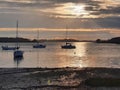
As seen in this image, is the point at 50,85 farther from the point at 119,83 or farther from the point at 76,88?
the point at 119,83

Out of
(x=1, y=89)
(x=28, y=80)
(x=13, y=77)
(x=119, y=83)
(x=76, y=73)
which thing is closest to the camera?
(x=1, y=89)

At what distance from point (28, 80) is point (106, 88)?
10751 millimetres

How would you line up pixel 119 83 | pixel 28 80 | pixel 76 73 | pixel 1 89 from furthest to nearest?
1. pixel 76 73
2. pixel 28 80
3. pixel 119 83
4. pixel 1 89

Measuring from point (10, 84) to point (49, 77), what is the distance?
291 inches

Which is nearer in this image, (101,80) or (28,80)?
(101,80)

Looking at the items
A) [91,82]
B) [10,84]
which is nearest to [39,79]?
[10,84]

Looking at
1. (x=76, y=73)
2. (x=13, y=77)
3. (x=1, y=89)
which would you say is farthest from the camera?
(x=76, y=73)

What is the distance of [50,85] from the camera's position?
39688mm

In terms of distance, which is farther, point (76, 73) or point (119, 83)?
point (76, 73)

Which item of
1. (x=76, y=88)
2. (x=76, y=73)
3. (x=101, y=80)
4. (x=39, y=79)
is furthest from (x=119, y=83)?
(x=76, y=73)

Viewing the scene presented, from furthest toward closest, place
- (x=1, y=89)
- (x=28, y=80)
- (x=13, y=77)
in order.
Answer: (x=13, y=77)
(x=28, y=80)
(x=1, y=89)

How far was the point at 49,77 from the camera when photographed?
47094 mm

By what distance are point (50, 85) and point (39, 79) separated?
5.29 m

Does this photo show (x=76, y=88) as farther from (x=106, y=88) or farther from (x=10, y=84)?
(x=10, y=84)
